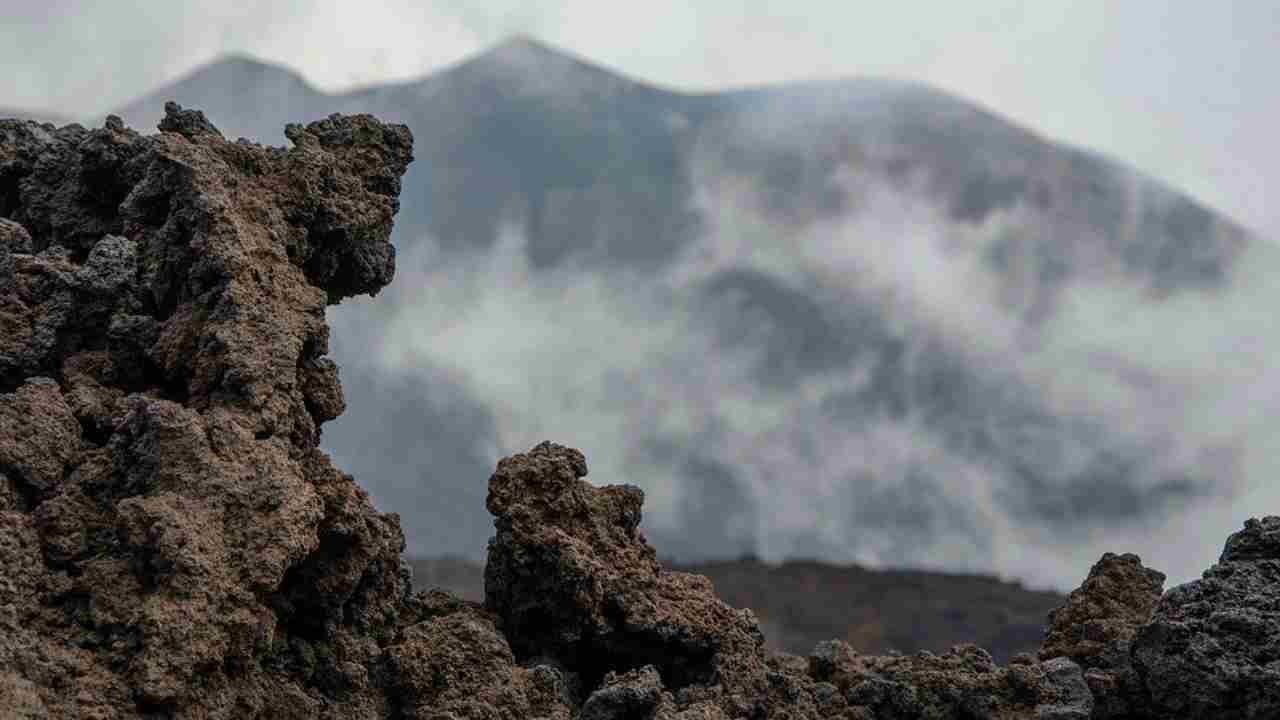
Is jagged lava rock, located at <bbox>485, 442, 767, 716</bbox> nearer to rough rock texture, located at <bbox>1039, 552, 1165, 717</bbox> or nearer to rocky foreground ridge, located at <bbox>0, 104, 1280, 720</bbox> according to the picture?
rocky foreground ridge, located at <bbox>0, 104, 1280, 720</bbox>

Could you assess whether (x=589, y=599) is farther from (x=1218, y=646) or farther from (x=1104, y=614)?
(x=1104, y=614)

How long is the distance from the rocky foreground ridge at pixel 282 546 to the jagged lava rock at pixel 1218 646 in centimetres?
2

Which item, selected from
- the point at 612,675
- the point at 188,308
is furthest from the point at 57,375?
the point at 612,675

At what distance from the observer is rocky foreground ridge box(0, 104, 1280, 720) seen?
770cm

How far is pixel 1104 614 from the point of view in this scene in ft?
42.3

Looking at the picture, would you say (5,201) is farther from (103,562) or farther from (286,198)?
(103,562)

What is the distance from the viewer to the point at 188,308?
30.0 ft

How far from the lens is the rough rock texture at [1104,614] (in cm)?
1244

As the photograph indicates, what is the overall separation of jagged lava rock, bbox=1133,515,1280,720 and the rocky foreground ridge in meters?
0.02

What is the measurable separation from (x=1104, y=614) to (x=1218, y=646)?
279cm

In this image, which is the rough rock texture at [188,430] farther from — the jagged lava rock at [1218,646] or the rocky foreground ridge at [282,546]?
the jagged lava rock at [1218,646]

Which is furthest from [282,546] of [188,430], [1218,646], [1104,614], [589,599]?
[1104,614]

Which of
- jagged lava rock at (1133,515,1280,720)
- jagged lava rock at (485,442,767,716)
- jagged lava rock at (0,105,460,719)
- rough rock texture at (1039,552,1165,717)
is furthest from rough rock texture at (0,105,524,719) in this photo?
rough rock texture at (1039,552,1165,717)

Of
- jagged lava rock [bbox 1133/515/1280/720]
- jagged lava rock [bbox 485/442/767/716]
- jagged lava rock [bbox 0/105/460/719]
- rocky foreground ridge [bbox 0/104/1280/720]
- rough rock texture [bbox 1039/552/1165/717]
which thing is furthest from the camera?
rough rock texture [bbox 1039/552/1165/717]
